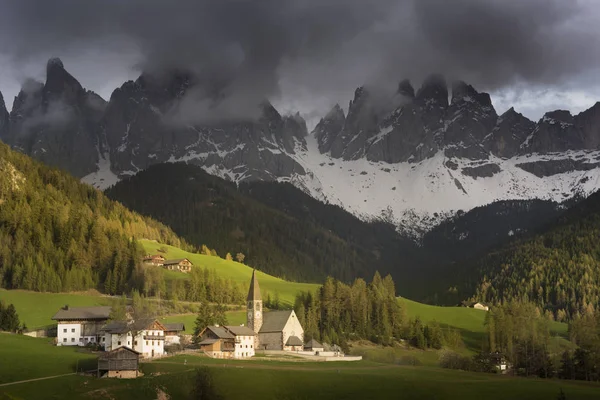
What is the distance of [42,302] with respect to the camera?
18025 cm

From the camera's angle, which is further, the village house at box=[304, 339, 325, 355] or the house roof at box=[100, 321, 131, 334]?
the village house at box=[304, 339, 325, 355]

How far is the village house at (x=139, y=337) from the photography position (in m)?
132

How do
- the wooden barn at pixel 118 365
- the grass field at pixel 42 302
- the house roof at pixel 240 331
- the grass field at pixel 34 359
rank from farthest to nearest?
the grass field at pixel 42 302 → the house roof at pixel 240 331 → the wooden barn at pixel 118 365 → the grass field at pixel 34 359

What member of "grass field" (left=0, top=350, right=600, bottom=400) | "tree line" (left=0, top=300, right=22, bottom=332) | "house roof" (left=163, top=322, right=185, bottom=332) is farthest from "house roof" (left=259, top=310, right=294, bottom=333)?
"tree line" (left=0, top=300, right=22, bottom=332)

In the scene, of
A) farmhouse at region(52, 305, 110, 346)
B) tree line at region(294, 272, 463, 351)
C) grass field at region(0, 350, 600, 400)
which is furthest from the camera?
tree line at region(294, 272, 463, 351)

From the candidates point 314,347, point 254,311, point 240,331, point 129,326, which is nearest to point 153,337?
point 129,326

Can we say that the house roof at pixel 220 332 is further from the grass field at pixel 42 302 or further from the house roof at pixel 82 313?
the grass field at pixel 42 302

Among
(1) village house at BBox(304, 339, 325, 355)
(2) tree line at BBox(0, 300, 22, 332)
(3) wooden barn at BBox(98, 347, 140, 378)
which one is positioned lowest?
(3) wooden barn at BBox(98, 347, 140, 378)

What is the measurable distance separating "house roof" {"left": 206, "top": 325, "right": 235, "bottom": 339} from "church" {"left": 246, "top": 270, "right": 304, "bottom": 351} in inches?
623

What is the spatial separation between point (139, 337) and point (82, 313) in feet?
71.9

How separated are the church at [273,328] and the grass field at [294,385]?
28815 millimetres

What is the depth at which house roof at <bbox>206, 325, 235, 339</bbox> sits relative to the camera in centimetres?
14286

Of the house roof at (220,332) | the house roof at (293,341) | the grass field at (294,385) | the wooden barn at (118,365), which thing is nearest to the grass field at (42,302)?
the house roof at (220,332)

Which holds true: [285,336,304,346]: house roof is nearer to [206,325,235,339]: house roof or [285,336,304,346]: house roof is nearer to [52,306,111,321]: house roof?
[206,325,235,339]: house roof
